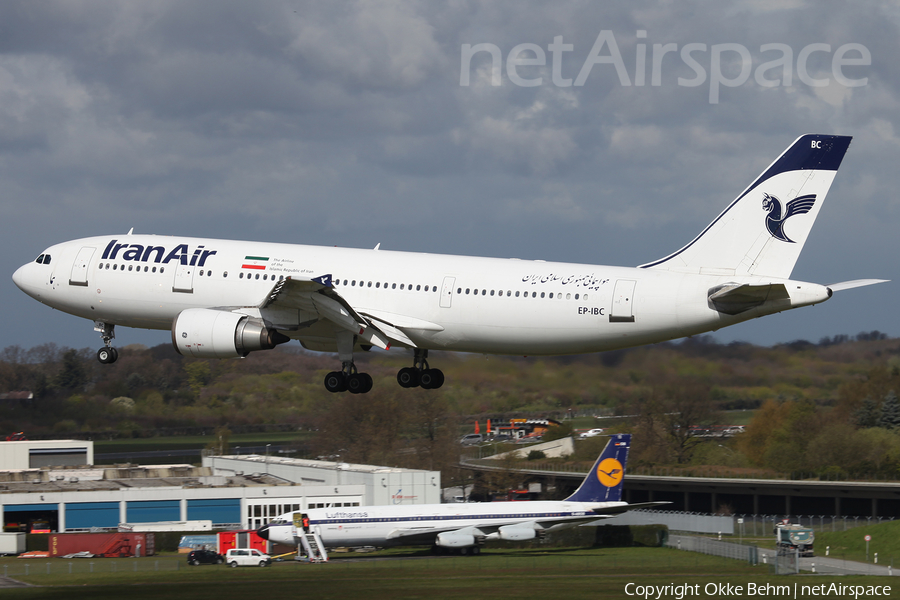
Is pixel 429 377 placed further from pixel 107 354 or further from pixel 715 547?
A: pixel 715 547

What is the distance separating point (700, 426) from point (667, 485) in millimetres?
9850

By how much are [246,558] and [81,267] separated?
24516 mm

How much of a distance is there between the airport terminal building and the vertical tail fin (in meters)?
36.1

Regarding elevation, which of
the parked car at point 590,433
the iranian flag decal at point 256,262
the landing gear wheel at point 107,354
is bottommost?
the parked car at point 590,433

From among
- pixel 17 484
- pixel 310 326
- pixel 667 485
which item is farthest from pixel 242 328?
pixel 667 485

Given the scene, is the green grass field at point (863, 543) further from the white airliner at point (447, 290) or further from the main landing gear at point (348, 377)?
the main landing gear at point (348, 377)

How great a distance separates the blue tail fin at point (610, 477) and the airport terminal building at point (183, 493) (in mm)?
9587

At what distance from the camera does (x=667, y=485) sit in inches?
3182

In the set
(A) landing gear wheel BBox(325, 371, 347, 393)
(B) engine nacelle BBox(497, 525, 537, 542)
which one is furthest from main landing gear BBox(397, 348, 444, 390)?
(B) engine nacelle BBox(497, 525, 537, 542)

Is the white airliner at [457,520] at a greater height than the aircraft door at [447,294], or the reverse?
the aircraft door at [447,294]

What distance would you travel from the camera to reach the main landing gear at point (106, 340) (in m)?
37.6

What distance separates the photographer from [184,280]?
34875mm

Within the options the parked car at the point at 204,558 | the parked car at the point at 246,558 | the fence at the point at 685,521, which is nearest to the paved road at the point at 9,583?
the parked car at the point at 204,558

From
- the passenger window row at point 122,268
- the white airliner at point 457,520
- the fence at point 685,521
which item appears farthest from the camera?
the fence at point 685,521
